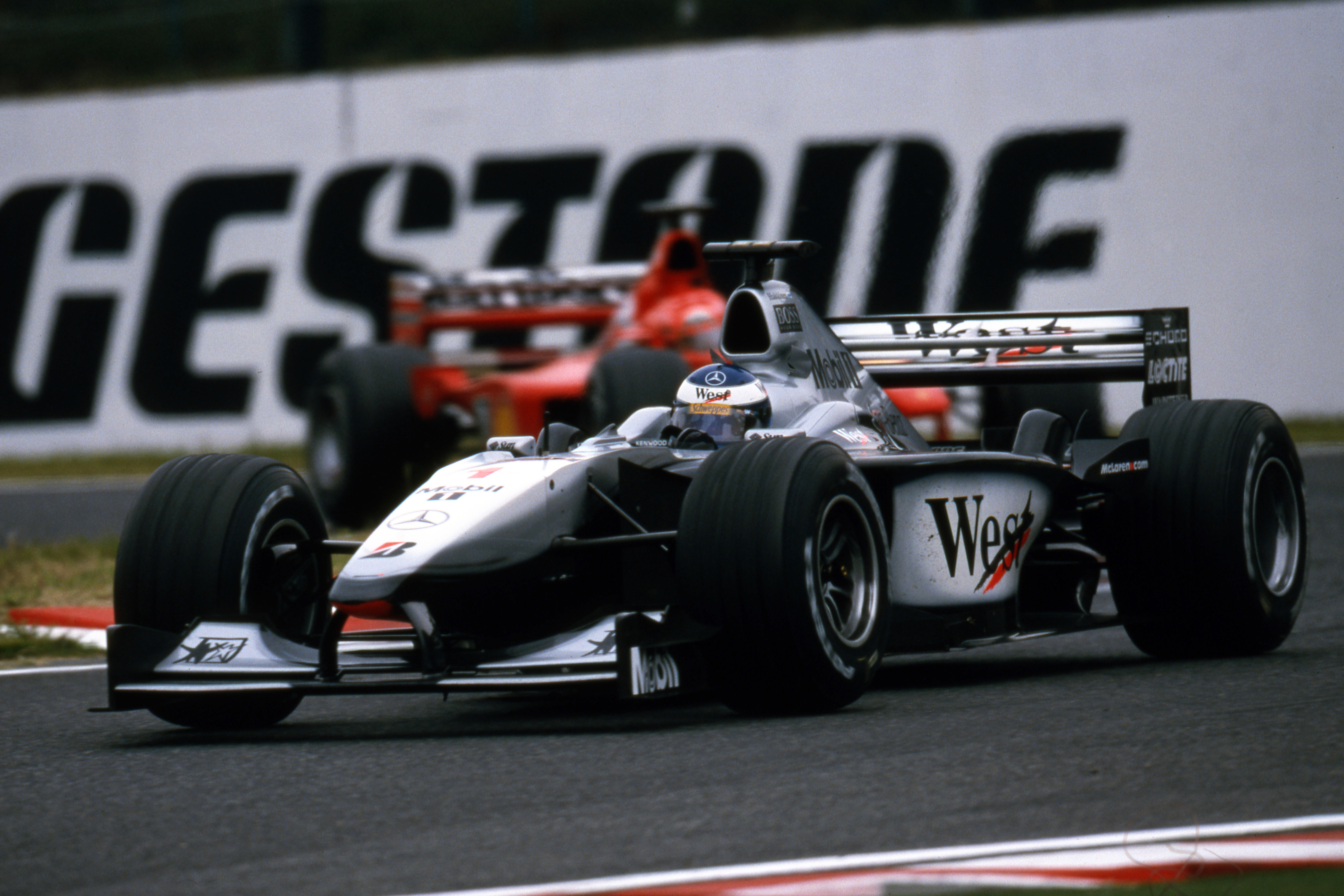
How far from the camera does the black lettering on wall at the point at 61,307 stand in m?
19.3

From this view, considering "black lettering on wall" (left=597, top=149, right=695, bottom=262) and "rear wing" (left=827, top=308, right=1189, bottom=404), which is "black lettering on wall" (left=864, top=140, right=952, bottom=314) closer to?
"black lettering on wall" (left=597, top=149, right=695, bottom=262)

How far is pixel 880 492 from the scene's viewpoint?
20.9ft

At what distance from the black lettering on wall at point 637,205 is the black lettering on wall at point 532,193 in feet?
1.05

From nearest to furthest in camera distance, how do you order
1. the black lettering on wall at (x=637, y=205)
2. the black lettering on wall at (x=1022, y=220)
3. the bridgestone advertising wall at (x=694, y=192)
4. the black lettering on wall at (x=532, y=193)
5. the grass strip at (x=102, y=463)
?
1. the black lettering on wall at (x=1022, y=220)
2. the bridgestone advertising wall at (x=694, y=192)
3. the grass strip at (x=102, y=463)
4. the black lettering on wall at (x=637, y=205)
5. the black lettering on wall at (x=532, y=193)

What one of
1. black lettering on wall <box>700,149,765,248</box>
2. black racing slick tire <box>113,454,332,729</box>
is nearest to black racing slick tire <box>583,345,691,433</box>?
black racing slick tire <box>113,454,332,729</box>

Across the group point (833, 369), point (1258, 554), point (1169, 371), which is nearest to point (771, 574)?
point (833, 369)

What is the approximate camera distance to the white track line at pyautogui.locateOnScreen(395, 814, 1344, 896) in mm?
3682

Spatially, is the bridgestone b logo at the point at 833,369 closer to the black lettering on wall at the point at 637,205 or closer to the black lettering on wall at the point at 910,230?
the black lettering on wall at the point at 910,230

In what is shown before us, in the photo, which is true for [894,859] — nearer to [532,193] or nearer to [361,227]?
[532,193]

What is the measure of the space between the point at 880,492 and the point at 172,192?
1437 cm

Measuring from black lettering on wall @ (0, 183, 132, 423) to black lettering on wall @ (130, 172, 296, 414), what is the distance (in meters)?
0.43

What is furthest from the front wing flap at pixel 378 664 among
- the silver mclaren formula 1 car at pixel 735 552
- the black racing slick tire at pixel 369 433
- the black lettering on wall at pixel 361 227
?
the black lettering on wall at pixel 361 227

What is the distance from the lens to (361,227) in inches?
750

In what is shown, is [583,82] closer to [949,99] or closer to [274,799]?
[949,99]
